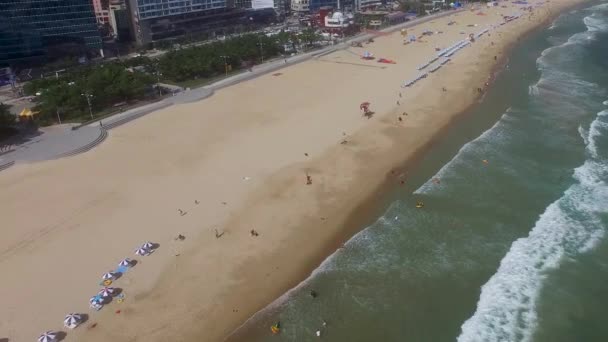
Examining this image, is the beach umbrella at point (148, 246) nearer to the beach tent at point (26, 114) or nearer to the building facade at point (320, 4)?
the beach tent at point (26, 114)

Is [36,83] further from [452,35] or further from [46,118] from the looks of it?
[452,35]

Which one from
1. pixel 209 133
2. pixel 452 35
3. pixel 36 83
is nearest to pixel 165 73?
pixel 36 83

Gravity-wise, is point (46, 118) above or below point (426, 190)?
above

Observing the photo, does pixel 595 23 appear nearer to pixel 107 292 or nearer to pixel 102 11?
pixel 102 11

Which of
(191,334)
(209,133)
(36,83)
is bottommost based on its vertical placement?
(191,334)

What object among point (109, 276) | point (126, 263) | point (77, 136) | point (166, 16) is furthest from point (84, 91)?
point (166, 16)

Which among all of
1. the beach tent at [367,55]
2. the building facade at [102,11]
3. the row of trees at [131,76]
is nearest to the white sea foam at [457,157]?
the beach tent at [367,55]

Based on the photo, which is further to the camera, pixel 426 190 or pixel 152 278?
pixel 426 190
